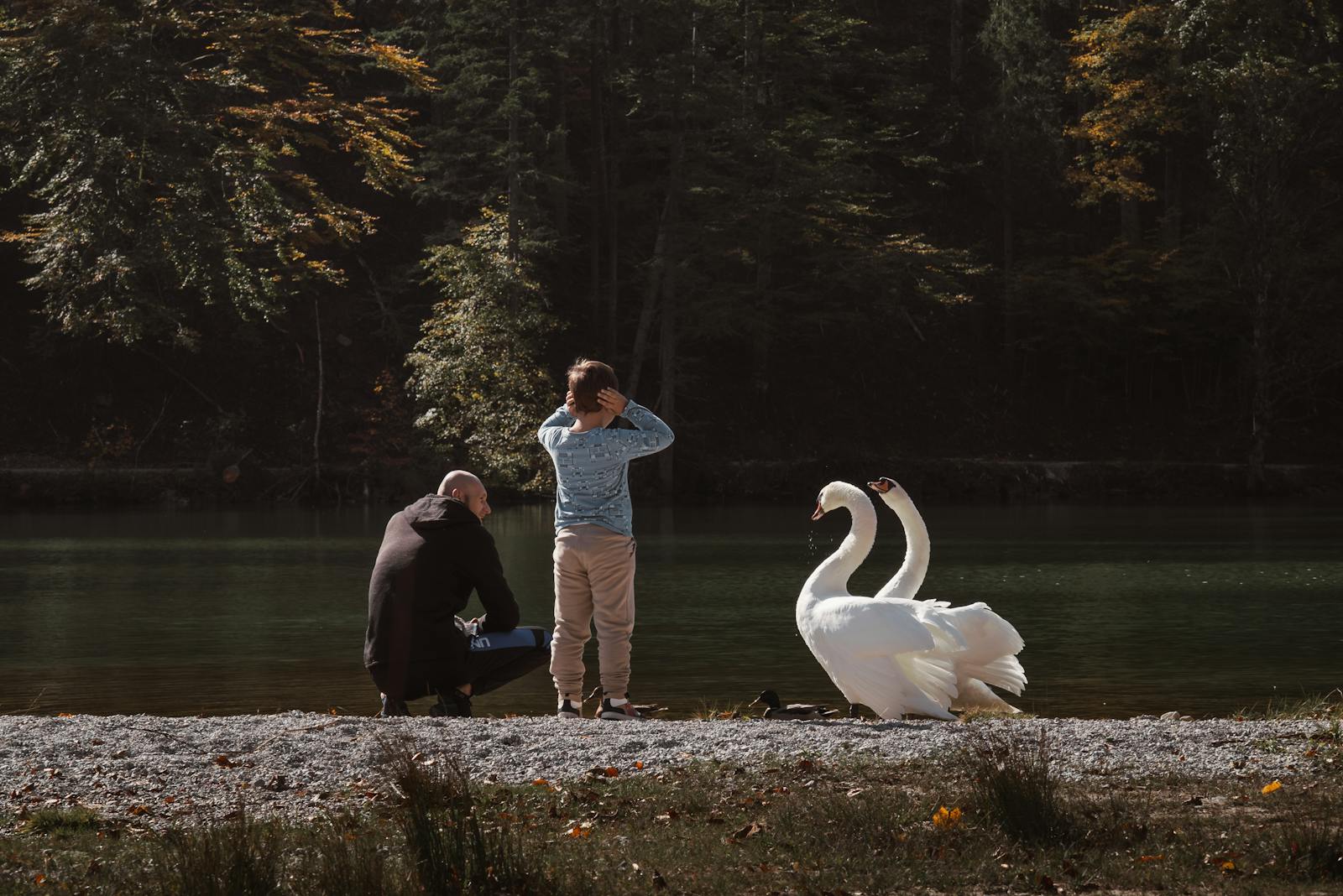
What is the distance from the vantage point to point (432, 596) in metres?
9.18

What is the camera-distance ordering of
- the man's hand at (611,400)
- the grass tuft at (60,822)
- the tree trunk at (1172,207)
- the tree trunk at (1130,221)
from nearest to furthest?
the grass tuft at (60,822) < the man's hand at (611,400) < the tree trunk at (1172,207) < the tree trunk at (1130,221)

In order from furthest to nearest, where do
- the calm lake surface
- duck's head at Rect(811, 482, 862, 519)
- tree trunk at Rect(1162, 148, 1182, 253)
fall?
tree trunk at Rect(1162, 148, 1182, 253) < the calm lake surface < duck's head at Rect(811, 482, 862, 519)

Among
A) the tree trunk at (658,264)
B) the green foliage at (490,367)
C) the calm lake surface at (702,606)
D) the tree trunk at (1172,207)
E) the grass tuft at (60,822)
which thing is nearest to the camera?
the grass tuft at (60,822)

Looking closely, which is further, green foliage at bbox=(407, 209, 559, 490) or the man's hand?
green foliage at bbox=(407, 209, 559, 490)

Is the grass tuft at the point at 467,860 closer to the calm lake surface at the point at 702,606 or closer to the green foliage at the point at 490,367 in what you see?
the calm lake surface at the point at 702,606

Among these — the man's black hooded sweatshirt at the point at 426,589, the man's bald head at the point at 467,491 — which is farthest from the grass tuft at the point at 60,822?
the man's bald head at the point at 467,491

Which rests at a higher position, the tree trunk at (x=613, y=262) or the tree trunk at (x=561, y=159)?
the tree trunk at (x=561, y=159)

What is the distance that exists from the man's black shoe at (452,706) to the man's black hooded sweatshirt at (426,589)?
0.08 m

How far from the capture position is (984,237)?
165 ft

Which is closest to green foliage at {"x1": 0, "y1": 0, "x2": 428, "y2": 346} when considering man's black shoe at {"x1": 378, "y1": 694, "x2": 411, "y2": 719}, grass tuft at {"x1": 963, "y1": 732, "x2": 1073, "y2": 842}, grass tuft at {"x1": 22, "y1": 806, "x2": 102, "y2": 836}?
man's black shoe at {"x1": 378, "y1": 694, "x2": 411, "y2": 719}

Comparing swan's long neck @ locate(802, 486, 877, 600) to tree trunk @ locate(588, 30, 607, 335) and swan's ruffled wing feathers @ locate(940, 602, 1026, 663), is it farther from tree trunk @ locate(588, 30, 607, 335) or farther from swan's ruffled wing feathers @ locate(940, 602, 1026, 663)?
tree trunk @ locate(588, 30, 607, 335)

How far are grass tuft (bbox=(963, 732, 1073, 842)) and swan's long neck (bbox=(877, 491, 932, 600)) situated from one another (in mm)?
4434

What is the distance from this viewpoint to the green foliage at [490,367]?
3784 centimetres

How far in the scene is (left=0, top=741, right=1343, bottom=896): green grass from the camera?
17.1 feet
